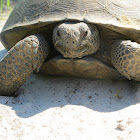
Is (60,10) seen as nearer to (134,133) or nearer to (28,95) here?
(28,95)

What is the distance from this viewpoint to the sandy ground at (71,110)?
201 centimetres

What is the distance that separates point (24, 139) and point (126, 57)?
4.47 ft

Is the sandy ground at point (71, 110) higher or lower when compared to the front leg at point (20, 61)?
lower

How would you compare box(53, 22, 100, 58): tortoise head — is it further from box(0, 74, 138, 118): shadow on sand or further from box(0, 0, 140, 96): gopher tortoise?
box(0, 74, 138, 118): shadow on sand

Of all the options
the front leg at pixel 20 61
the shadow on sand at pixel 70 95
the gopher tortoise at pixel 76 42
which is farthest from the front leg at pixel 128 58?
the front leg at pixel 20 61

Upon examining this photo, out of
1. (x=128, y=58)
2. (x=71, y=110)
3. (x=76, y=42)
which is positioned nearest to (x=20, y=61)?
(x=76, y=42)

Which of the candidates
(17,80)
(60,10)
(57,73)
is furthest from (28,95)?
(60,10)

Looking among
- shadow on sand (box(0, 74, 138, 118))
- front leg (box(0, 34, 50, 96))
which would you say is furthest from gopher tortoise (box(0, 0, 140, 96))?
shadow on sand (box(0, 74, 138, 118))

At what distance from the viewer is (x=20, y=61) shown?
2648mm

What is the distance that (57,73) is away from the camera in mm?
3160

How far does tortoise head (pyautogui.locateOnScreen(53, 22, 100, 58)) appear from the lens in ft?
8.18

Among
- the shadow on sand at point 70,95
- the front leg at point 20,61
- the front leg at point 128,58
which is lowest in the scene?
the shadow on sand at point 70,95

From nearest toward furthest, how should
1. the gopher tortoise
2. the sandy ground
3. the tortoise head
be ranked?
the sandy ground < the tortoise head < the gopher tortoise

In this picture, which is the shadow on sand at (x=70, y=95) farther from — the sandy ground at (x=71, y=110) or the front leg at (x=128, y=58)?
the front leg at (x=128, y=58)
